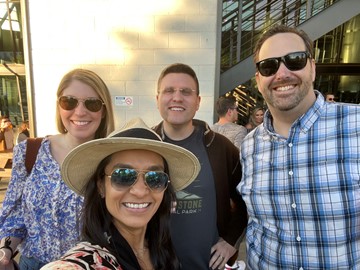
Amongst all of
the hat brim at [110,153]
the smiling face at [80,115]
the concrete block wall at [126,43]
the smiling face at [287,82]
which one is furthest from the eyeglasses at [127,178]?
the concrete block wall at [126,43]

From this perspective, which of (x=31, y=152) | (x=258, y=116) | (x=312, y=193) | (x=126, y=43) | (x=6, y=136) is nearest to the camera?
(x=312, y=193)

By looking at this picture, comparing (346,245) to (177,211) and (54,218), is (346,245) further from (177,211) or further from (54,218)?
(54,218)

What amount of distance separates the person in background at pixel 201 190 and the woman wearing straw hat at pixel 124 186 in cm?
49

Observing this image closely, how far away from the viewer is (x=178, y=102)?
214 cm

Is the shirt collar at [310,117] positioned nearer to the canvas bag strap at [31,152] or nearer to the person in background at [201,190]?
the person in background at [201,190]

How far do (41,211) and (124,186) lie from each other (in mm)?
746

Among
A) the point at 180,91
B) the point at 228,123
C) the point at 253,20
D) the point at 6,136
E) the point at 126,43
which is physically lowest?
the point at 6,136

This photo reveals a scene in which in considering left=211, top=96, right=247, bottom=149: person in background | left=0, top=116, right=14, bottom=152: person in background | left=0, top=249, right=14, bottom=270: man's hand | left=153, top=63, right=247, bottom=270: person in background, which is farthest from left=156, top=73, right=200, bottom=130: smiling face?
left=0, top=116, right=14, bottom=152: person in background

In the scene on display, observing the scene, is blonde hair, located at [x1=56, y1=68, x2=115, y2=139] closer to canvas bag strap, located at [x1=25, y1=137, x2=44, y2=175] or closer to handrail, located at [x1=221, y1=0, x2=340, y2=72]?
canvas bag strap, located at [x1=25, y1=137, x2=44, y2=175]

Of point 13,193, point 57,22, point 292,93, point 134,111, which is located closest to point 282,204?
point 292,93

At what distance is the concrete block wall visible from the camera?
5.06 metres

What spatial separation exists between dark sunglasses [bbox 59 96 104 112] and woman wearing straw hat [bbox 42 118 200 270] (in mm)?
581

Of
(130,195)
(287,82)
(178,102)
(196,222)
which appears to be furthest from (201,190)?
(287,82)

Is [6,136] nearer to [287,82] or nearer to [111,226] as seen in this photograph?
[111,226]
